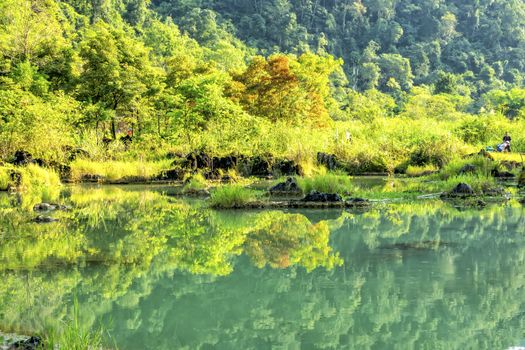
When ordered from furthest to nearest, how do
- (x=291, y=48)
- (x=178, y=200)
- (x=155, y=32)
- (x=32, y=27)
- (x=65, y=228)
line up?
(x=291, y=48), (x=155, y=32), (x=32, y=27), (x=178, y=200), (x=65, y=228)

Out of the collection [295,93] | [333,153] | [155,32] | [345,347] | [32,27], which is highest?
[155,32]

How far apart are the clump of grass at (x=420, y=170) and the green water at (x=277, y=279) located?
1111cm

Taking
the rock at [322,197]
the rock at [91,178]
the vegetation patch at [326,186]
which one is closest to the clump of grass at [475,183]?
the vegetation patch at [326,186]

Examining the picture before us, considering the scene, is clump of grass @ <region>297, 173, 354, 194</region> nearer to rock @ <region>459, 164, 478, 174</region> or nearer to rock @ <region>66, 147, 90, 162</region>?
rock @ <region>459, 164, 478, 174</region>

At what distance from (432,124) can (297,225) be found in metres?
21.4

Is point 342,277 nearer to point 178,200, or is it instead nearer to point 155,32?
point 178,200

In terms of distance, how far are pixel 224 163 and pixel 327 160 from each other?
4.62 meters

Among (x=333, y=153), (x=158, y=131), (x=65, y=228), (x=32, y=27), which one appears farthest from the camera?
(x=32, y=27)

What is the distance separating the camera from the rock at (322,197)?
46.2 feet

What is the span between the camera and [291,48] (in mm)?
88625

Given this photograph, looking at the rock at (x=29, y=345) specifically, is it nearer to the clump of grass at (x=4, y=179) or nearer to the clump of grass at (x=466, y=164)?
the clump of grass at (x=466, y=164)

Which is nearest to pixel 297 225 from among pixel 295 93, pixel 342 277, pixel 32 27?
pixel 342 277

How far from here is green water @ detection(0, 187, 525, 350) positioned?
5465mm

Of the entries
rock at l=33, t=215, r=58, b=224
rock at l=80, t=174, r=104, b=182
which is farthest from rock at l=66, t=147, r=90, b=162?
rock at l=33, t=215, r=58, b=224
